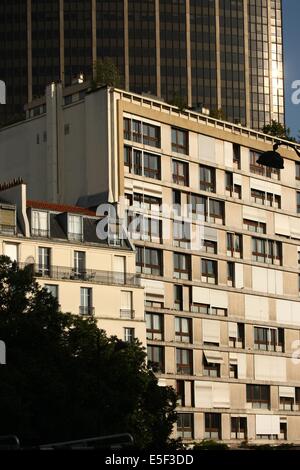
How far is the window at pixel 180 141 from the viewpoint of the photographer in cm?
8597

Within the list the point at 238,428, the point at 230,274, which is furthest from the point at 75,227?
the point at 238,428

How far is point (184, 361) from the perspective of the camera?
82500 mm

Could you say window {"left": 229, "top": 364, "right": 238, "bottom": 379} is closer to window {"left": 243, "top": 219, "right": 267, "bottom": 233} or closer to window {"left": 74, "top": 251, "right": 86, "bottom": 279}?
window {"left": 243, "top": 219, "right": 267, "bottom": 233}

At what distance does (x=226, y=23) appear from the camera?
514ft

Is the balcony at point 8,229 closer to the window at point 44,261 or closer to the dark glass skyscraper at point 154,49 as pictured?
the window at point 44,261

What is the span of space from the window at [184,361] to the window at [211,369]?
1.42 m

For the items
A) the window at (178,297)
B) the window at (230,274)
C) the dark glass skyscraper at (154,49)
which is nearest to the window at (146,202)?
the window at (178,297)

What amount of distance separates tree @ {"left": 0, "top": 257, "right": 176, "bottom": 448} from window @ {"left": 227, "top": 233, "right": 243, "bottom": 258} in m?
33.6

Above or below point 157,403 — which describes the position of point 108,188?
above

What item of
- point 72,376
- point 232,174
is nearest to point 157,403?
point 72,376

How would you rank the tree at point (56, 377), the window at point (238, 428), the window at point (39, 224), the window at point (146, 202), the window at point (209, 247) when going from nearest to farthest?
1. the tree at point (56, 377)
2. the window at point (39, 224)
3. the window at point (146, 202)
4. the window at point (238, 428)
5. the window at point (209, 247)
